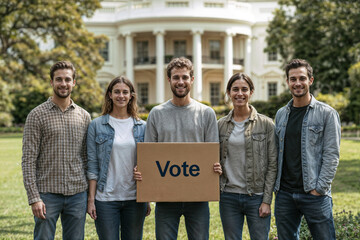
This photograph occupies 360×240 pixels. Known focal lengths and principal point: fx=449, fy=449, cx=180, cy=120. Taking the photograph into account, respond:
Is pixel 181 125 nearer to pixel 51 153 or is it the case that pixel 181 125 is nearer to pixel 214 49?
pixel 51 153

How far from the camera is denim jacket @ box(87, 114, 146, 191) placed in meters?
3.90

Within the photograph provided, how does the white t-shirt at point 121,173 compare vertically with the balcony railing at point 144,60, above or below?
below

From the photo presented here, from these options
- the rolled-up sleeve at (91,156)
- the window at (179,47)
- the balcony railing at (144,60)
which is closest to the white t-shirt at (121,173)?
the rolled-up sleeve at (91,156)

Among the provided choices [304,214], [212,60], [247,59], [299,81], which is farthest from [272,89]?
[304,214]

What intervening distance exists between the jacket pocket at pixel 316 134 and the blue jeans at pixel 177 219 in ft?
3.58

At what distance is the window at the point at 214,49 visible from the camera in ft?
106

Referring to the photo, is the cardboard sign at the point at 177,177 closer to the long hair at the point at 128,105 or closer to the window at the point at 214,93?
the long hair at the point at 128,105

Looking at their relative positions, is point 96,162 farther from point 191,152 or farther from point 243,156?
point 243,156

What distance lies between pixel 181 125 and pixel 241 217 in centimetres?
95

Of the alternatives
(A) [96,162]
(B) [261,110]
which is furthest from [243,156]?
(B) [261,110]

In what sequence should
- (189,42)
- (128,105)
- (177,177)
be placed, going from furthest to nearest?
(189,42), (128,105), (177,177)

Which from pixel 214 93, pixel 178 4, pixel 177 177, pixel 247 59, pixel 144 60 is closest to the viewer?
pixel 177 177

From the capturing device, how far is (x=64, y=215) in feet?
12.6

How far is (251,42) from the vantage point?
1299 inches
